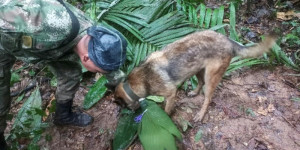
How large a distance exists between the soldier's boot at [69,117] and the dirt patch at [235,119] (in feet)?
0.31

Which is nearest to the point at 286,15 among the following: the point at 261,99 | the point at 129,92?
the point at 261,99

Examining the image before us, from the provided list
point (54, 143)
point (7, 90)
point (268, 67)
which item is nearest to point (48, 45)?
point (7, 90)

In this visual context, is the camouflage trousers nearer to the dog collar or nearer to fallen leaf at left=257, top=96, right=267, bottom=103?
the dog collar

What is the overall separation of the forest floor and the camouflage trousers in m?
0.62

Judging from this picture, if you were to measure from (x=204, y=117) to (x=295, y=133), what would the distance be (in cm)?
Answer: 114

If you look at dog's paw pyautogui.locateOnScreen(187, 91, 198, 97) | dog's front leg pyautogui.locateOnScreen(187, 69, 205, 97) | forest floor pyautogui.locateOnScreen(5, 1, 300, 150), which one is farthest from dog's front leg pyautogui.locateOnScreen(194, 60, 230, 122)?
dog's paw pyautogui.locateOnScreen(187, 91, 198, 97)

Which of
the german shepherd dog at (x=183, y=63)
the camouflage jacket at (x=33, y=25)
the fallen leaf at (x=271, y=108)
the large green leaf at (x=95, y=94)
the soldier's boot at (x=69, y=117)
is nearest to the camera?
the camouflage jacket at (x=33, y=25)

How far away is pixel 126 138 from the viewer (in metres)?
3.63

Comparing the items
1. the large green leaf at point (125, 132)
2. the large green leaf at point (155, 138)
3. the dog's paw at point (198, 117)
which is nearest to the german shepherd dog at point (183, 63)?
the large green leaf at point (125, 132)

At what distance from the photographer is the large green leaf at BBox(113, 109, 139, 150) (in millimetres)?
3594

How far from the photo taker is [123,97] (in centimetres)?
354

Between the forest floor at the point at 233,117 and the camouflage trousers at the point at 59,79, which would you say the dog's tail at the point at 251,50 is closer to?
the forest floor at the point at 233,117

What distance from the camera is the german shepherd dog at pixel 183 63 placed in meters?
3.64

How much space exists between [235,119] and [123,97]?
154cm
